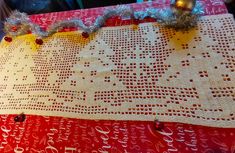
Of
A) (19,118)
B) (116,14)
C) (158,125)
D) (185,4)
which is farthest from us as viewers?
(116,14)

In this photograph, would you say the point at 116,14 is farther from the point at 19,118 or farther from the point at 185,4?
the point at 19,118

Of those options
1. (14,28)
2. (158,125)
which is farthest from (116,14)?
(158,125)

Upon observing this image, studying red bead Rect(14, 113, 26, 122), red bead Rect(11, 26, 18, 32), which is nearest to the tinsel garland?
red bead Rect(11, 26, 18, 32)

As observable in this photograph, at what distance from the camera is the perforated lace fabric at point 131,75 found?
2.65 ft

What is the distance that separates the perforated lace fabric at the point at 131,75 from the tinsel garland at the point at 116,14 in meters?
0.04

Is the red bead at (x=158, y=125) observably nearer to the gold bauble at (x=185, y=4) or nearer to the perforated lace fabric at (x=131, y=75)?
the perforated lace fabric at (x=131, y=75)

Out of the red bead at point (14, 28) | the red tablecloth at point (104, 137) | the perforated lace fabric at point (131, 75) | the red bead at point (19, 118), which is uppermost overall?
the red bead at point (14, 28)

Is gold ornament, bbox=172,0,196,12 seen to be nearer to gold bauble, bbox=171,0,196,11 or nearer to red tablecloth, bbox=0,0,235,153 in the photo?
gold bauble, bbox=171,0,196,11

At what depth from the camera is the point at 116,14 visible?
1192 millimetres

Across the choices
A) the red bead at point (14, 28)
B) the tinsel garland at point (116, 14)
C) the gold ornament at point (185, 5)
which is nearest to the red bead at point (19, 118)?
the tinsel garland at point (116, 14)

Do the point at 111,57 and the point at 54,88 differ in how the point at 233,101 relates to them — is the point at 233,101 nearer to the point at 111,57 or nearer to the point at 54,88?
the point at 111,57

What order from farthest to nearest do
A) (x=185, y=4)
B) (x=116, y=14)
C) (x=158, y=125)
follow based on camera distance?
(x=116, y=14)
(x=185, y=4)
(x=158, y=125)

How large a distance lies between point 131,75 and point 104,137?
0.26m

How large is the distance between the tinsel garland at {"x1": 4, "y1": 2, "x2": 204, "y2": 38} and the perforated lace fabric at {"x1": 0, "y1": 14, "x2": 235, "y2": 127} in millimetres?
37
